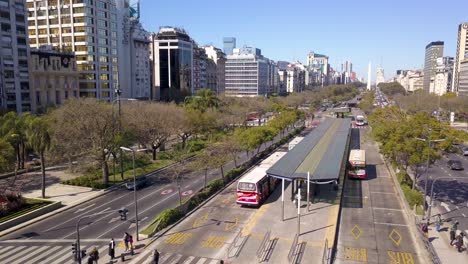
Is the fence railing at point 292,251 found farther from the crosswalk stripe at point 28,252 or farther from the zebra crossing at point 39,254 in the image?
the crosswalk stripe at point 28,252

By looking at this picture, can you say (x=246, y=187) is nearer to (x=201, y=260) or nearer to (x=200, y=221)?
(x=200, y=221)

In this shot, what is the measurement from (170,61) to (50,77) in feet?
202

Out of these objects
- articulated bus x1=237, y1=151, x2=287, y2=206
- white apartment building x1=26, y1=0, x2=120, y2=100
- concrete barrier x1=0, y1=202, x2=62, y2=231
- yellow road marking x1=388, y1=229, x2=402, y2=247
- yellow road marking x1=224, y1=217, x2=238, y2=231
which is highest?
white apartment building x1=26, y1=0, x2=120, y2=100

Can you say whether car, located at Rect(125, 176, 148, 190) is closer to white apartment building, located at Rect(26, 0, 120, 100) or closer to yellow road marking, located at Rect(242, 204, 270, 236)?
yellow road marking, located at Rect(242, 204, 270, 236)

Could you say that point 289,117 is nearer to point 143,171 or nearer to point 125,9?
point 143,171

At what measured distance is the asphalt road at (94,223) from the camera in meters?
30.4

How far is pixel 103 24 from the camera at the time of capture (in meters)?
105

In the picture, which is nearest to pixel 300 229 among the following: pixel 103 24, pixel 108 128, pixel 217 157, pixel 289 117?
pixel 217 157

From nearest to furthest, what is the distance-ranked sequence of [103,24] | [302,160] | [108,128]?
[302,160] < [108,128] < [103,24]

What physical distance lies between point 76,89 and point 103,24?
2072cm

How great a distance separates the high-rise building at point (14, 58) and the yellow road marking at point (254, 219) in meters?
62.7

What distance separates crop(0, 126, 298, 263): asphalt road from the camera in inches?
1198

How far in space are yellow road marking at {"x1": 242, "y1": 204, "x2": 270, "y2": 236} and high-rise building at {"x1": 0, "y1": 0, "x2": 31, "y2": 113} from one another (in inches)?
2469

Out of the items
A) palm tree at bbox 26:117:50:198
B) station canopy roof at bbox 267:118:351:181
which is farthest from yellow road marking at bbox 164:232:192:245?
palm tree at bbox 26:117:50:198
